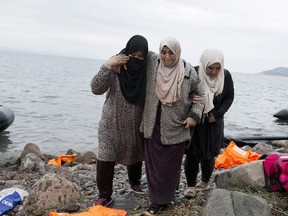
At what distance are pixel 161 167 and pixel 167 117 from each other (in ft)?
1.80

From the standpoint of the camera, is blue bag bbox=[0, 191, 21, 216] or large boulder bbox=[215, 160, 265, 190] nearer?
large boulder bbox=[215, 160, 265, 190]

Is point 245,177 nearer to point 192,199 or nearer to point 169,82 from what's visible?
point 192,199

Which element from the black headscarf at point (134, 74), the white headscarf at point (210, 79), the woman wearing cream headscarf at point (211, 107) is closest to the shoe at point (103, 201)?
the woman wearing cream headscarf at point (211, 107)

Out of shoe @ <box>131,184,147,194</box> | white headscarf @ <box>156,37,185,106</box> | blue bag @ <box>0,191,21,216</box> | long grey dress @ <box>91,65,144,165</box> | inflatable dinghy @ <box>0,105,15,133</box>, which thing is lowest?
inflatable dinghy @ <box>0,105,15,133</box>

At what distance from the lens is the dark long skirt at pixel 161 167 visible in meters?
3.78

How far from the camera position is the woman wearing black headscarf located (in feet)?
11.8

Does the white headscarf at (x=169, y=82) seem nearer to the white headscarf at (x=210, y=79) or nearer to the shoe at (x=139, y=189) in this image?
the white headscarf at (x=210, y=79)

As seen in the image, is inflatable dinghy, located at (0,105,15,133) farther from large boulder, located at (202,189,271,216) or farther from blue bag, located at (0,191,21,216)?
large boulder, located at (202,189,271,216)

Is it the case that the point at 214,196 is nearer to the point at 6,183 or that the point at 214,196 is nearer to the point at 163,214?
the point at 163,214

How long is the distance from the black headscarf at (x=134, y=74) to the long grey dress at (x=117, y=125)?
0.12 meters

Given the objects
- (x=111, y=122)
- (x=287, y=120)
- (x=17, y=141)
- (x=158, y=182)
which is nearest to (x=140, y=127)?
(x=111, y=122)

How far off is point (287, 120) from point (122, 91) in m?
20.3

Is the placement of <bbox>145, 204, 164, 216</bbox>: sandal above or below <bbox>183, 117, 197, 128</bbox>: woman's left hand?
below

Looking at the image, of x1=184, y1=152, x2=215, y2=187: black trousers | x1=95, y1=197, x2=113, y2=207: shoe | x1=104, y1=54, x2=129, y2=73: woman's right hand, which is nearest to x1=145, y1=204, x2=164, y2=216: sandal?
x1=95, y1=197, x2=113, y2=207: shoe
